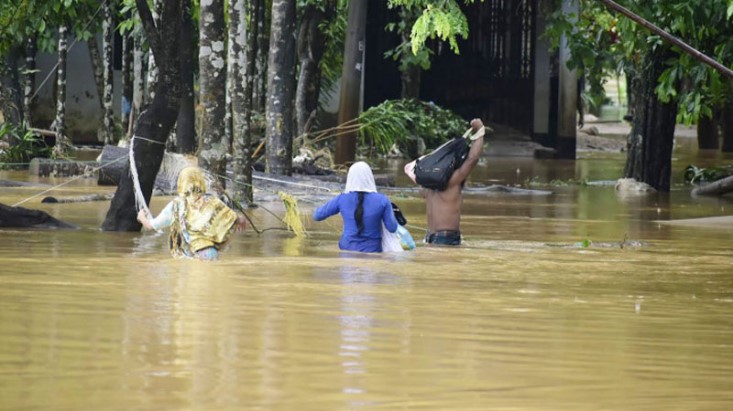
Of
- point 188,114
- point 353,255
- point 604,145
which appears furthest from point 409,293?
point 604,145

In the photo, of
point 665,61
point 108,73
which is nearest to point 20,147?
point 108,73

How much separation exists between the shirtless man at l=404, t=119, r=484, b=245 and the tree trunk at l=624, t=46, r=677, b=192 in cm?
956

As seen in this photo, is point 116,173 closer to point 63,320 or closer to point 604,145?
point 63,320

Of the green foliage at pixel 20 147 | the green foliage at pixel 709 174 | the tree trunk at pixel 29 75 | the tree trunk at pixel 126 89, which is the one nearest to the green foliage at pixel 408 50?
the tree trunk at pixel 126 89

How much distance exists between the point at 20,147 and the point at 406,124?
972 centimetres

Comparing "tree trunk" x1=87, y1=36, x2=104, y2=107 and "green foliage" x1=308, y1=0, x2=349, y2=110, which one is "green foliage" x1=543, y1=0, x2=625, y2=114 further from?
"tree trunk" x1=87, y1=36, x2=104, y2=107

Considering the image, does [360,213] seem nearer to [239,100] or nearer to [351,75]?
[239,100]

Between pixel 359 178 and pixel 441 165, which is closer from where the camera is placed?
pixel 359 178

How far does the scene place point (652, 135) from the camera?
2302 cm

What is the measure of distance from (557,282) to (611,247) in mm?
3068

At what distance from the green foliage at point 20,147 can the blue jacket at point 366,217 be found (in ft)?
39.0

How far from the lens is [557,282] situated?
11078 mm

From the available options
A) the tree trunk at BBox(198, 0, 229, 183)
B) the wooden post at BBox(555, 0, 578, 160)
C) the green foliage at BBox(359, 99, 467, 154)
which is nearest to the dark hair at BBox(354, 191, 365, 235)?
the tree trunk at BBox(198, 0, 229, 183)

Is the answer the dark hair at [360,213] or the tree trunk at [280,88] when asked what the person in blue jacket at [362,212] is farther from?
the tree trunk at [280,88]
